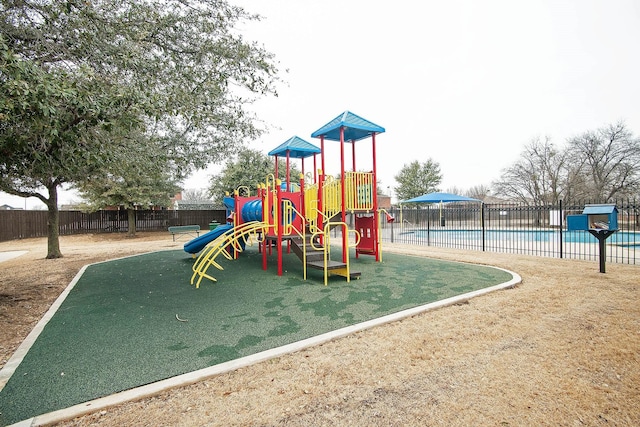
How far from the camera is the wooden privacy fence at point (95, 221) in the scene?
19.2 m

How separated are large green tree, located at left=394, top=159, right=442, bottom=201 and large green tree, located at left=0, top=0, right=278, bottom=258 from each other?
3147 centimetres

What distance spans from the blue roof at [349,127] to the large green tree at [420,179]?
95.3 feet

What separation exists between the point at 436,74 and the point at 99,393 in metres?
13.4

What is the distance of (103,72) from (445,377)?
5669mm

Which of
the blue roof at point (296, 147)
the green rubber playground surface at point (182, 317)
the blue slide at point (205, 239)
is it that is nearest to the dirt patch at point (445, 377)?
the green rubber playground surface at point (182, 317)

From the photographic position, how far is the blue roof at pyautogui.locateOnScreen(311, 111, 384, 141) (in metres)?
7.46

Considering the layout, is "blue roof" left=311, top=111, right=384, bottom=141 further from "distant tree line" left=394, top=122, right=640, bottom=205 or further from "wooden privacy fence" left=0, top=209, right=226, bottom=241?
"wooden privacy fence" left=0, top=209, right=226, bottom=241

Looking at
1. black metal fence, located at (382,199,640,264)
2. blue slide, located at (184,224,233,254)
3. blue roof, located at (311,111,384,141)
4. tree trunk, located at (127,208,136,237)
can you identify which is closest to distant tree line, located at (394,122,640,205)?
black metal fence, located at (382,199,640,264)

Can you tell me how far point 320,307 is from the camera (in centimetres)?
466

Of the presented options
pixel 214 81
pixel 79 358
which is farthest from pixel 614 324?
pixel 214 81

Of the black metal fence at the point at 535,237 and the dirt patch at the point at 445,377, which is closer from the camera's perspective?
the dirt patch at the point at 445,377

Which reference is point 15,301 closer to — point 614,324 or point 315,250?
point 315,250

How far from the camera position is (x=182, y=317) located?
4301 mm

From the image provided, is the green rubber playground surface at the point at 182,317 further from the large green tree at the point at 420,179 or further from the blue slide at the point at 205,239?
the large green tree at the point at 420,179
